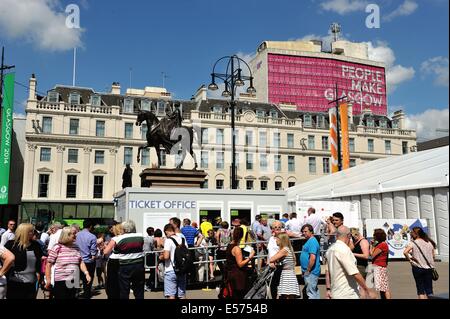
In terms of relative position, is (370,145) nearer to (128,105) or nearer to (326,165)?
(326,165)

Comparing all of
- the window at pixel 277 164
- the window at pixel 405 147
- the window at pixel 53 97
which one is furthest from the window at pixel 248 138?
the window at pixel 405 147

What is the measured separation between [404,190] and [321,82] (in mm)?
68310

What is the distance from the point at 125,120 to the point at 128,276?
1581 inches

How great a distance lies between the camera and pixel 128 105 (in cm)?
4703

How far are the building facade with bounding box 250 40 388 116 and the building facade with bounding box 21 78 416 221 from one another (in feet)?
76.3

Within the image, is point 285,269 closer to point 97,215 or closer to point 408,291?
point 408,291

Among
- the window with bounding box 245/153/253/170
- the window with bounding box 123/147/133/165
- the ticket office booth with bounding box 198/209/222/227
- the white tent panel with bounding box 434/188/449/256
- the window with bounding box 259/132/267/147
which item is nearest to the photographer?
the white tent panel with bounding box 434/188/449/256

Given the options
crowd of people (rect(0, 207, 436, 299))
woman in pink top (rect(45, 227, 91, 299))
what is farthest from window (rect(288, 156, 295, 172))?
woman in pink top (rect(45, 227, 91, 299))

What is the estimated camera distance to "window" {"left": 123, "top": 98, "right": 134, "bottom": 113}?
46719 mm

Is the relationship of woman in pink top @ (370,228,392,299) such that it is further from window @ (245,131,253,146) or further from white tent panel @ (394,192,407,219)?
window @ (245,131,253,146)

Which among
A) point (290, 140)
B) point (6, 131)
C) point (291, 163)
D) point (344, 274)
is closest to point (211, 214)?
point (344, 274)

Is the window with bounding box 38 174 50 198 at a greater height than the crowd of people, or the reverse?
the window with bounding box 38 174 50 198

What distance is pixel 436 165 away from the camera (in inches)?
648
